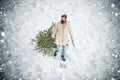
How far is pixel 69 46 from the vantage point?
29.4 ft

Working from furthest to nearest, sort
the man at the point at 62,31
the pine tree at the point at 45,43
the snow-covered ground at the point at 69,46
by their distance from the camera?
the pine tree at the point at 45,43, the snow-covered ground at the point at 69,46, the man at the point at 62,31

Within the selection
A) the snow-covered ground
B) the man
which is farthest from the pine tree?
the man

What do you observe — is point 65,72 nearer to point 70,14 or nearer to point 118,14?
point 70,14

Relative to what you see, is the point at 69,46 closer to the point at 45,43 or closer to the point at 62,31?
the point at 45,43

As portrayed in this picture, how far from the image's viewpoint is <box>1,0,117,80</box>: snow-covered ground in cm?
833

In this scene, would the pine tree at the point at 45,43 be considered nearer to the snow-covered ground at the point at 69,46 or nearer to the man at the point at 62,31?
the snow-covered ground at the point at 69,46

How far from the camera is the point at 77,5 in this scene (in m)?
10.1

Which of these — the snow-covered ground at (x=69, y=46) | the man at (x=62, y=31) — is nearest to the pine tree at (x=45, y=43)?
the snow-covered ground at (x=69, y=46)

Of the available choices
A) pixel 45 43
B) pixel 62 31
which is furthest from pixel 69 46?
pixel 62 31

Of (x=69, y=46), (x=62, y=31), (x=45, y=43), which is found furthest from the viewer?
(x=69, y=46)

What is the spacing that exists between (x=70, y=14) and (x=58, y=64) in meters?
2.16

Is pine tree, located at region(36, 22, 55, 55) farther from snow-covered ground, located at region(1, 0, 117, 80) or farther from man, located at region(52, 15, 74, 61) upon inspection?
man, located at region(52, 15, 74, 61)

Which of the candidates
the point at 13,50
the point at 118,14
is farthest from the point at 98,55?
the point at 13,50

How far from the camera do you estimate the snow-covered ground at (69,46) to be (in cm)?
833
